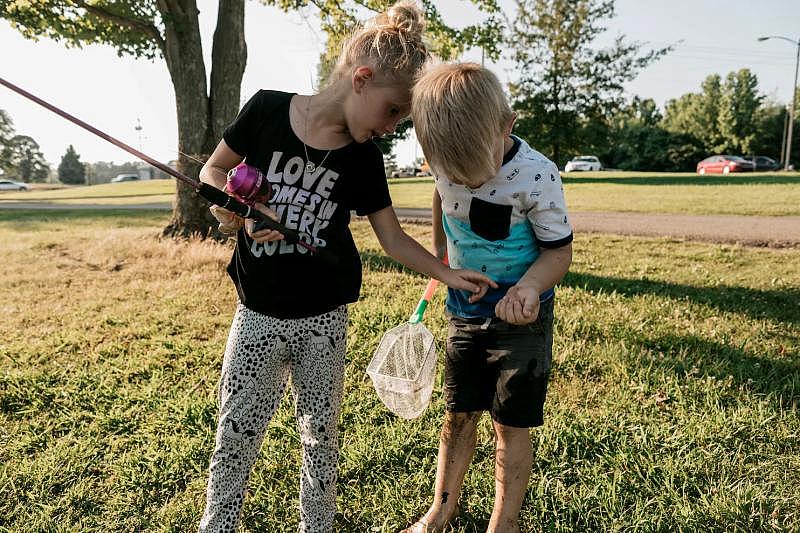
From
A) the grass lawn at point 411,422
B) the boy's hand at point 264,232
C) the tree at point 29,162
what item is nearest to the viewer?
the boy's hand at point 264,232

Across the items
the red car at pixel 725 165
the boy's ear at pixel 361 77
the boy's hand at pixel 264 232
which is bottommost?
the boy's hand at pixel 264 232

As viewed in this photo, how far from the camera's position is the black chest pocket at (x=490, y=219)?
6.32 ft

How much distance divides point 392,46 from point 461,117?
1.23 feet

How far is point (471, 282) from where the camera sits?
6.61 feet

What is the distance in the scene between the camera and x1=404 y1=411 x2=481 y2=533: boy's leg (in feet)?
7.35

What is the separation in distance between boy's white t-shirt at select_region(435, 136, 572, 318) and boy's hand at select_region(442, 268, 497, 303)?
0.06 m

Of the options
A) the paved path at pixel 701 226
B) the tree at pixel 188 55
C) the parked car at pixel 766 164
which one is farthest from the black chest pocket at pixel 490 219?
the parked car at pixel 766 164

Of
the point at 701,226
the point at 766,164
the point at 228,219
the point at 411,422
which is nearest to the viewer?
the point at 228,219

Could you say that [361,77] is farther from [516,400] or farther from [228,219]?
[516,400]

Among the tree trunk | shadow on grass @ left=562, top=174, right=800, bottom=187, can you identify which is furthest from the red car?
the tree trunk

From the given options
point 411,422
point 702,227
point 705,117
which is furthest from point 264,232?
point 705,117

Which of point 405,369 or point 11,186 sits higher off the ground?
point 11,186

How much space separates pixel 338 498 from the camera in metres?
2.41

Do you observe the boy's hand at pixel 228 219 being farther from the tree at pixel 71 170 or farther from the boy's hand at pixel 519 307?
the tree at pixel 71 170
